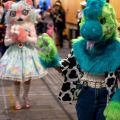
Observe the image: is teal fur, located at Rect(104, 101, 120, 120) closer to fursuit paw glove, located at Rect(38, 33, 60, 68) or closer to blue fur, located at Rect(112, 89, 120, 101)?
blue fur, located at Rect(112, 89, 120, 101)

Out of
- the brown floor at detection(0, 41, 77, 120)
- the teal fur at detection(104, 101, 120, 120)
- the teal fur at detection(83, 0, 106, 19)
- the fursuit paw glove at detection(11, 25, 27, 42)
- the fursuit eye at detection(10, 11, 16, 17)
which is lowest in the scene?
the brown floor at detection(0, 41, 77, 120)

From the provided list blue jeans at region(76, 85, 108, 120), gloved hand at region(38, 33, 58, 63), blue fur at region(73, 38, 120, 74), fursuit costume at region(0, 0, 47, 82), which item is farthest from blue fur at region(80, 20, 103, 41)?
fursuit costume at region(0, 0, 47, 82)

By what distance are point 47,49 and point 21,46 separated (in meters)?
2.71

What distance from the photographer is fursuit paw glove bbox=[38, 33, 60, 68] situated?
3.41 metres

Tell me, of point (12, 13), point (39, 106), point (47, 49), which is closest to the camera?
point (47, 49)

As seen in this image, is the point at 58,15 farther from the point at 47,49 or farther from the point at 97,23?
the point at 97,23

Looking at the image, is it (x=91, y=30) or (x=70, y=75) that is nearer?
(x=91, y=30)

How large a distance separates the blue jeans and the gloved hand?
0.42 m

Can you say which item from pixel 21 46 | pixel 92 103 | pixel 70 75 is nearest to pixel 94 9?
pixel 70 75

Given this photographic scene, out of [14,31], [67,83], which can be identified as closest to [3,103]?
[14,31]

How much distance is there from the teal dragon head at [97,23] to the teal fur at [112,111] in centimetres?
56

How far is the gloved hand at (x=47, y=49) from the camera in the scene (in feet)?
11.2

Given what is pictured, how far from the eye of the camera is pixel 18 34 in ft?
19.2

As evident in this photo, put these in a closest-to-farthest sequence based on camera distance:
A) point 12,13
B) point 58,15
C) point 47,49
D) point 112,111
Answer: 1. point 112,111
2. point 47,49
3. point 12,13
4. point 58,15
